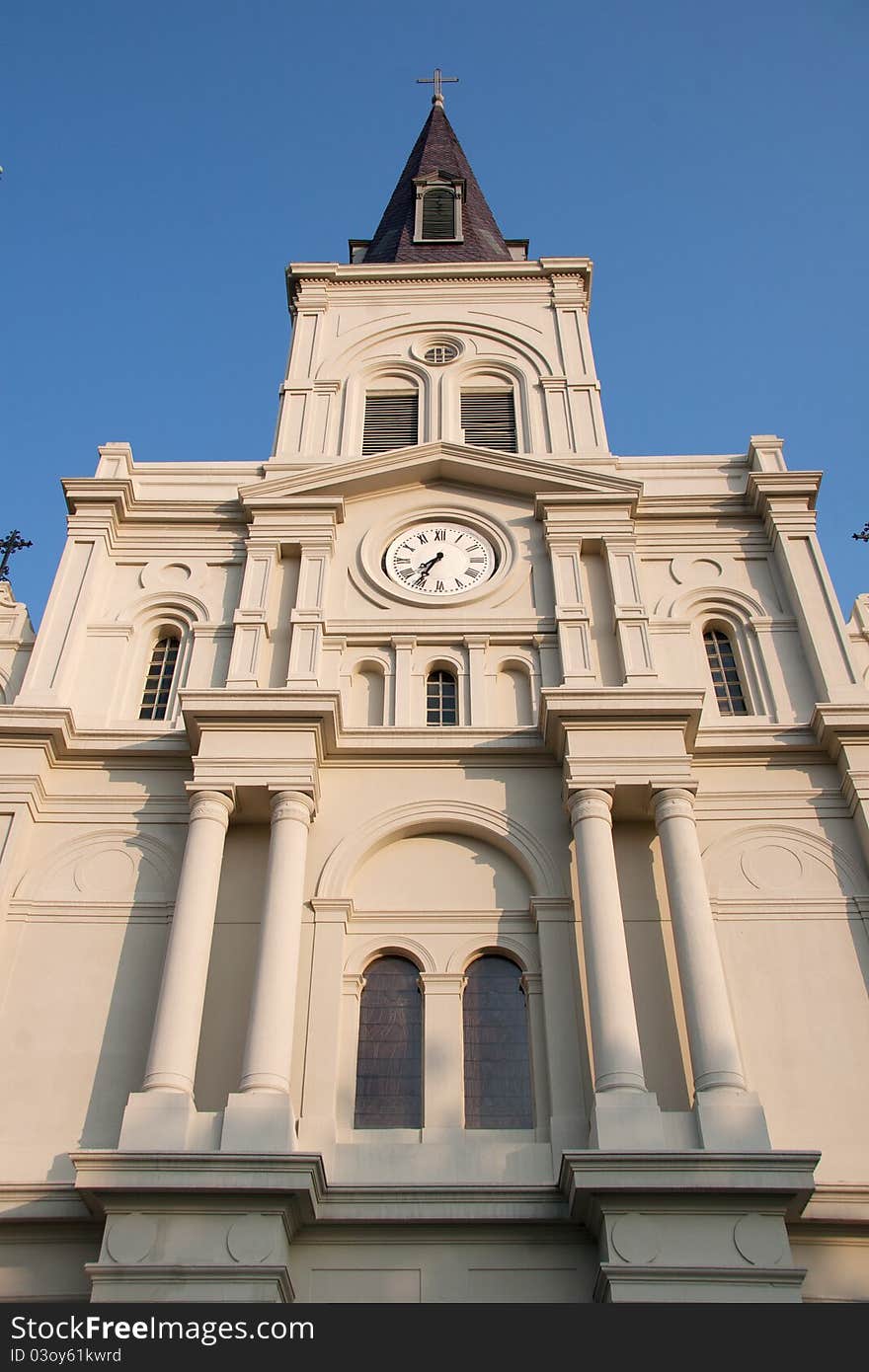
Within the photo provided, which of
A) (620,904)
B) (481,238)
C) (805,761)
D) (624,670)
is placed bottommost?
(620,904)

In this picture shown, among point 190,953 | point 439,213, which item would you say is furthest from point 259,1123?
Result: point 439,213

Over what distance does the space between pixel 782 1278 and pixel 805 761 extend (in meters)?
7.89

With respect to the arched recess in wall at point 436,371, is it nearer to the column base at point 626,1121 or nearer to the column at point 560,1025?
the column at point 560,1025

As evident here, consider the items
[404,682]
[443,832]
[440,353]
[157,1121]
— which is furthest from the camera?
[440,353]

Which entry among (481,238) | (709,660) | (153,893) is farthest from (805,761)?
(481,238)

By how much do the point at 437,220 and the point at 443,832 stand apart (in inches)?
874

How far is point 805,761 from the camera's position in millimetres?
18938

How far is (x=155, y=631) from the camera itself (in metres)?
21.7

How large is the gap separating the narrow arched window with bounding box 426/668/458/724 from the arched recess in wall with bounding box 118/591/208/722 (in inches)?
154

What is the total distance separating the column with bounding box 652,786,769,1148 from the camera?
46.6 feet

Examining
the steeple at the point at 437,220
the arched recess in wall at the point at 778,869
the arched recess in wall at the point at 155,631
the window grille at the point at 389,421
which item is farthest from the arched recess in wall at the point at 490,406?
the arched recess in wall at the point at 778,869

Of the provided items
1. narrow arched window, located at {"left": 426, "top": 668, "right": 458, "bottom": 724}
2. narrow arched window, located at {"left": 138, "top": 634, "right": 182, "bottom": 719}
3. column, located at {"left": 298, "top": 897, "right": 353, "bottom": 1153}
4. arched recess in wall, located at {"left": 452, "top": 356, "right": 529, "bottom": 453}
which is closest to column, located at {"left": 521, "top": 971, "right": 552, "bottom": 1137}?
column, located at {"left": 298, "top": 897, "right": 353, "bottom": 1153}

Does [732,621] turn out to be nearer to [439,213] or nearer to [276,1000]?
[276,1000]

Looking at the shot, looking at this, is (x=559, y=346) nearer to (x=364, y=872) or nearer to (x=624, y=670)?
(x=624, y=670)
